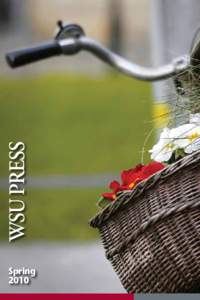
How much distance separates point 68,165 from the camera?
8539 mm

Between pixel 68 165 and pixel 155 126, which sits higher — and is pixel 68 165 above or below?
below

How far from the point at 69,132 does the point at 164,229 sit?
8966 millimetres

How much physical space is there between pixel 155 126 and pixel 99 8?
528 inches

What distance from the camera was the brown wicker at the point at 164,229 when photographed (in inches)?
57.7

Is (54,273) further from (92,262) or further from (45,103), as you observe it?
(45,103)

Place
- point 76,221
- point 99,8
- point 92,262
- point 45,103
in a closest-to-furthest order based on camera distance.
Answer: point 92,262, point 76,221, point 45,103, point 99,8

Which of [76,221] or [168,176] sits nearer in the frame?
[168,176]

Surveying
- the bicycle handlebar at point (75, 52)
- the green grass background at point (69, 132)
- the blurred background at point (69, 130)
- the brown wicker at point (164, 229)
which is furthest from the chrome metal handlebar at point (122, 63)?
the green grass background at point (69, 132)

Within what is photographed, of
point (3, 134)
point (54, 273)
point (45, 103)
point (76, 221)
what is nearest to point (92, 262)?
point (54, 273)

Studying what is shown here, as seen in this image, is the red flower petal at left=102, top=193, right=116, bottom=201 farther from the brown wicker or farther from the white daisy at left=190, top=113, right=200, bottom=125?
the white daisy at left=190, top=113, right=200, bottom=125

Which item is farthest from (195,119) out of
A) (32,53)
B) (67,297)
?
(32,53)

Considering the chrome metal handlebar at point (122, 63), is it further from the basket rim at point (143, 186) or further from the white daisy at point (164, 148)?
the basket rim at point (143, 186)

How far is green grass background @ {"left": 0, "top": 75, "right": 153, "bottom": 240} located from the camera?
7346mm

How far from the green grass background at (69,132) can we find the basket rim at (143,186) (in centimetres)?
471
